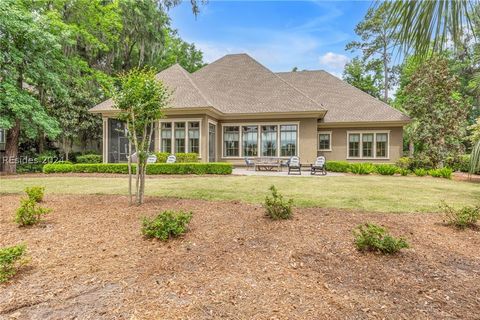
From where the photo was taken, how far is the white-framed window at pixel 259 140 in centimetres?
1778

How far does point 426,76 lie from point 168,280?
19799 mm

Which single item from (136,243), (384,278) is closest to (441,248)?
(384,278)

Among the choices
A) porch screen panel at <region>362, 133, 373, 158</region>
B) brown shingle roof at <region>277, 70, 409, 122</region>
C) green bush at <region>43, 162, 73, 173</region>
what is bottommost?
green bush at <region>43, 162, 73, 173</region>

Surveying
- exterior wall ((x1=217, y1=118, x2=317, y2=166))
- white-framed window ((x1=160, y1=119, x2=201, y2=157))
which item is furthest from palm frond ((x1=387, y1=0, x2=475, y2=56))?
exterior wall ((x1=217, y1=118, x2=317, y2=166))

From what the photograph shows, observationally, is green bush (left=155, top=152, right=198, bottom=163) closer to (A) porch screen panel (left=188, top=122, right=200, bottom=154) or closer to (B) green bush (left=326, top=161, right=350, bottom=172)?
(A) porch screen panel (left=188, top=122, right=200, bottom=154)

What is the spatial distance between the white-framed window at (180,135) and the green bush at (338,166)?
789 centimetres

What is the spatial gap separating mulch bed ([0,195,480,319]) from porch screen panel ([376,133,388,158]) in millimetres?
14082

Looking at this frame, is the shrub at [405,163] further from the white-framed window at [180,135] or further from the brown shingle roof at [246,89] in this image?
the white-framed window at [180,135]

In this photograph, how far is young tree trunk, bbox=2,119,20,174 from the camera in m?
15.7

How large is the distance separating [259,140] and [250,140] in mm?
587

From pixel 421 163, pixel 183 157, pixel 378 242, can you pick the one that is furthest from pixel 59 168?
pixel 421 163

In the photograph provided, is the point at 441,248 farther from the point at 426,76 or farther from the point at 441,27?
the point at 426,76

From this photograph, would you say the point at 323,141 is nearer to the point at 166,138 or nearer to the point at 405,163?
the point at 405,163

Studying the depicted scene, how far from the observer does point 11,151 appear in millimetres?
15906
